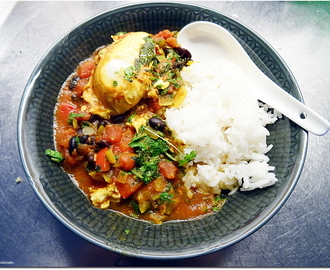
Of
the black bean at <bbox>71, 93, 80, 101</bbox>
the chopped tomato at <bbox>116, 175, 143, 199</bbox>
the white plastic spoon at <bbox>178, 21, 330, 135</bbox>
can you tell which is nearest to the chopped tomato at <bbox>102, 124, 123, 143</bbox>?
the chopped tomato at <bbox>116, 175, 143, 199</bbox>

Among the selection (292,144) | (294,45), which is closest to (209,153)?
(292,144)

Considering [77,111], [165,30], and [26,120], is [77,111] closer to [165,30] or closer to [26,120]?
[26,120]

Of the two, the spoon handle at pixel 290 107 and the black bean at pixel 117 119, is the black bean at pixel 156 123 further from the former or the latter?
the spoon handle at pixel 290 107

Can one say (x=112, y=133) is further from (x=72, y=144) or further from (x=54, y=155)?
(x=54, y=155)

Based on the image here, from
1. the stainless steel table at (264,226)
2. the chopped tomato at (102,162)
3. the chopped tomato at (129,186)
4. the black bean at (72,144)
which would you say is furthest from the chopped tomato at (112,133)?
the stainless steel table at (264,226)

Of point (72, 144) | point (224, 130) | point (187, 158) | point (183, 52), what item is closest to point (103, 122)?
point (72, 144)

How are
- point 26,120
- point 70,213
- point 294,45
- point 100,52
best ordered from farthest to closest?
1. point 294,45
2. point 100,52
3. point 26,120
4. point 70,213
